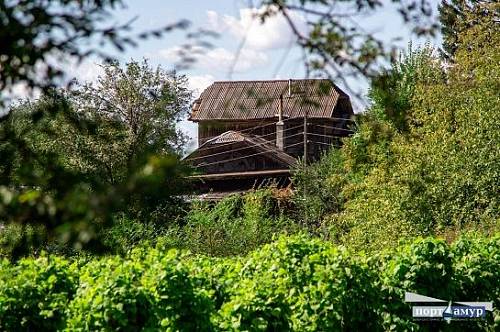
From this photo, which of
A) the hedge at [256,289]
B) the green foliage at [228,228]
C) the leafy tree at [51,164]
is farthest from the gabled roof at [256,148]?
the leafy tree at [51,164]

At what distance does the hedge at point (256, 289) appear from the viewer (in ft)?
26.4

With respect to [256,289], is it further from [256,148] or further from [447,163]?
[256,148]

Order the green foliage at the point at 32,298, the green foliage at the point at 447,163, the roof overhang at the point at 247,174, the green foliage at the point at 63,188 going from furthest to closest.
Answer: the roof overhang at the point at 247,174 < the green foliage at the point at 447,163 < the green foliage at the point at 32,298 < the green foliage at the point at 63,188

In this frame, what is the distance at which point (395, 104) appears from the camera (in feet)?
8.66

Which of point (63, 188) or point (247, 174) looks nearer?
point (63, 188)

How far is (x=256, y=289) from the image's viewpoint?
27.7 ft

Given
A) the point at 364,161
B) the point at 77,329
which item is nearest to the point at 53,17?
the point at 77,329

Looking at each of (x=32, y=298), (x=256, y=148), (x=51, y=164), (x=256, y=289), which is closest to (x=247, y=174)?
(x=256, y=148)

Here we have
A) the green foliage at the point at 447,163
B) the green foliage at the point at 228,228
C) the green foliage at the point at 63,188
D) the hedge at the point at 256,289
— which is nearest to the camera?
the green foliage at the point at 63,188

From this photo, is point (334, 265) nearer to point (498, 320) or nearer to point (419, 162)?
point (498, 320)

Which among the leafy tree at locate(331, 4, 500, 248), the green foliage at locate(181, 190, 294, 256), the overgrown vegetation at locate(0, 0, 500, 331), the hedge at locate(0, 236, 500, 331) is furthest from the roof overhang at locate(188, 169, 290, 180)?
the hedge at locate(0, 236, 500, 331)

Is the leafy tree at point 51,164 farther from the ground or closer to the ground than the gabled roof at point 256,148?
closer to the ground

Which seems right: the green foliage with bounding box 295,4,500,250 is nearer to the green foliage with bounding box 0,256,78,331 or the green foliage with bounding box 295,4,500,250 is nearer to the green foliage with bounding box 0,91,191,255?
the green foliage with bounding box 0,256,78,331

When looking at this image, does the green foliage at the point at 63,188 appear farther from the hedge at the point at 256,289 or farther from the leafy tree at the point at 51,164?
the hedge at the point at 256,289
